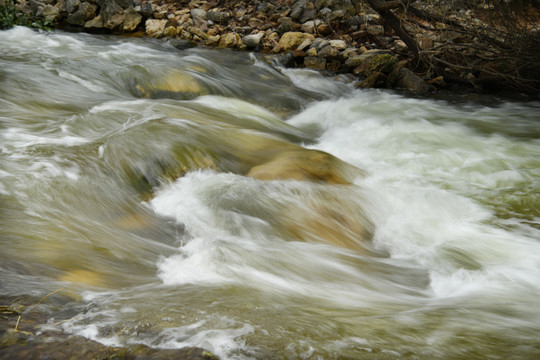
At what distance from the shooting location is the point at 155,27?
11555mm

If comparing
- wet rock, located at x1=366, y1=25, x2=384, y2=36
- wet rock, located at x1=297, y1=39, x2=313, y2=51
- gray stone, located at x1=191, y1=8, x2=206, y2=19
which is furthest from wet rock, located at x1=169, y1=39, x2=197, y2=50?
wet rock, located at x1=366, y1=25, x2=384, y2=36

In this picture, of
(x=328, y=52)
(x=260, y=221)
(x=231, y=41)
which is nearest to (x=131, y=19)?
(x=231, y=41)

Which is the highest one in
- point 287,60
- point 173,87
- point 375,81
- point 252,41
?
Answer: point 252,41

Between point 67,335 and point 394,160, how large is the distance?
4364 millimetres

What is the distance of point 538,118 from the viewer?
6.93 meters

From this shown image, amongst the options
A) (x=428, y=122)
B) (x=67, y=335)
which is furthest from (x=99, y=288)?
(x=428, y=122)

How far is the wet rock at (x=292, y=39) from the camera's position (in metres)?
10.4

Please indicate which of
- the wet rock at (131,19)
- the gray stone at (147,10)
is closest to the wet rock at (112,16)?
the wet rock at (131,19)

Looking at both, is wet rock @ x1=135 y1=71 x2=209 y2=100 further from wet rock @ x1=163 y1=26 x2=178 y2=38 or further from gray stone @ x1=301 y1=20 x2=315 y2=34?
gray stone @ x1=301 y1=20 x2=315 y2=34

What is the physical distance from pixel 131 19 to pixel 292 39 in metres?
4.29

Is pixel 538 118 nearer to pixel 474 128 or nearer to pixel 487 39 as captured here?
pixel 474 128

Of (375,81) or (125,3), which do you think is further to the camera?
(125,3)

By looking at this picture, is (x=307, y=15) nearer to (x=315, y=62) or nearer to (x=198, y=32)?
(x=315, y=62)

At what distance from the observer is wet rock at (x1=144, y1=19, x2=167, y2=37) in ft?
37.4
